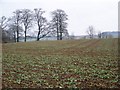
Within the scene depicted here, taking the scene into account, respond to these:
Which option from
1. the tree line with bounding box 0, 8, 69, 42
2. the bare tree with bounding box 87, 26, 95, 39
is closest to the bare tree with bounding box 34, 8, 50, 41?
the tree line with bounding box 0, 8, 69, 42

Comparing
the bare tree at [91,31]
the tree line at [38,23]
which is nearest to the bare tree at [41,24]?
the tree line at [38,23]

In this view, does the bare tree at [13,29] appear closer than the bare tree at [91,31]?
Yes

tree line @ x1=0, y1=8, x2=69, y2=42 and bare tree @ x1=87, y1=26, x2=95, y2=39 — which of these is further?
bare tree @ x1=87, y1=26, x2=95, y2=39

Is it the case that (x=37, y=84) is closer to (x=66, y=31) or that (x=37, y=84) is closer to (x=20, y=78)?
(x=20, y=78)

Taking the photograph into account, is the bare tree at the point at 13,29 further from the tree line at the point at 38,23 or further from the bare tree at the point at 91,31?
the bare tree at the point at 91,31

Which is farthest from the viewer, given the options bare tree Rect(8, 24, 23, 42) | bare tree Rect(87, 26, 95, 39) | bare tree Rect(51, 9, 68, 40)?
bare tree Rect(87, 26, 95, 39)

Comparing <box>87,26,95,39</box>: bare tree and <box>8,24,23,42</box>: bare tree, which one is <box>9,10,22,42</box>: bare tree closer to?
<box>8,24,23,42</box>: bare tree

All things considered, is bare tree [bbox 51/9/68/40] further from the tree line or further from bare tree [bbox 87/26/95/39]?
bare tree [bbox 87/26/95/39]

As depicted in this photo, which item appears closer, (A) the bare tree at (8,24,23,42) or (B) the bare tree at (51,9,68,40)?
(A) the bare tree at (8,24,23,42)

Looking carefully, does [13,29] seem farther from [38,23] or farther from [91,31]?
[91,31]

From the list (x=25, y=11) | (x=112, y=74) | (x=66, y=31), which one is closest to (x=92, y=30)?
(x=66, y=31)

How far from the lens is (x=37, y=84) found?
34.1 ft

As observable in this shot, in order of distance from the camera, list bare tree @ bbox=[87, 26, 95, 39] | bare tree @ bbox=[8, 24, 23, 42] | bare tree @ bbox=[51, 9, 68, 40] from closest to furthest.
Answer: bare tree @ bbox=[8, 24, 23, 42] < bare tree @ bbox=[51, 9, 68, 40] < bare tree @ bbox=[87, 26, 95, 39]

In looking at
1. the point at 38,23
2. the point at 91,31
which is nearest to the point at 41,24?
the point at 38,23
